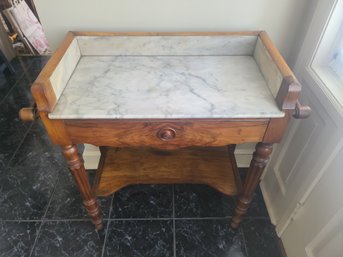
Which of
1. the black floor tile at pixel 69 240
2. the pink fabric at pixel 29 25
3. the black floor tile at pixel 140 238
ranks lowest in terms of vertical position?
the black floor tile at pixel 69 240

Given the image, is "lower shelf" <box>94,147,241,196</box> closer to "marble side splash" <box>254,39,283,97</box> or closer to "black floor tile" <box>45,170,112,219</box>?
"black floor tile" <box>45,170,112,219</box>

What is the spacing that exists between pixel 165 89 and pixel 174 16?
0.35m

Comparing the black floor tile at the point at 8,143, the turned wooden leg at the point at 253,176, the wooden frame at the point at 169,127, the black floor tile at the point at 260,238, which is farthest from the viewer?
the black floor tile at the point at 8,143

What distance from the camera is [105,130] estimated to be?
835 millimetres

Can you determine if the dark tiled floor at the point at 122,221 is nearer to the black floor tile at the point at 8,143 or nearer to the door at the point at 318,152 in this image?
the black floor tile at the point at 8,143

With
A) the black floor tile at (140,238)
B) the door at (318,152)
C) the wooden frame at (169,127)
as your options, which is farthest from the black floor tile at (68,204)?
the door at (318,152)

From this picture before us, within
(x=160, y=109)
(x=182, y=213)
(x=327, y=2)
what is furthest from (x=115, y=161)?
(x=327, y=2)

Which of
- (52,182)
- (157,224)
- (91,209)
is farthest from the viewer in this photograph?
(52,182)

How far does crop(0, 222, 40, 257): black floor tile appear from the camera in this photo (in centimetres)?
121

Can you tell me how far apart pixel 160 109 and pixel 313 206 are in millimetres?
649

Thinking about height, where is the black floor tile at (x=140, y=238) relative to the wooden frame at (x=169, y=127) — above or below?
below

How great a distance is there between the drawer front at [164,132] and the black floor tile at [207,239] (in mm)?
587

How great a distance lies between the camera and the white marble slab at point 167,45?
1.02m

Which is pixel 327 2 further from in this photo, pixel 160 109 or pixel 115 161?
pixel 115 161
